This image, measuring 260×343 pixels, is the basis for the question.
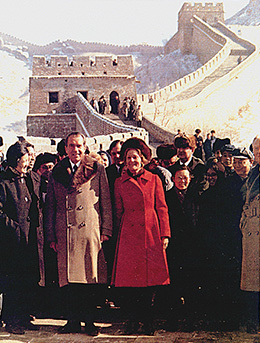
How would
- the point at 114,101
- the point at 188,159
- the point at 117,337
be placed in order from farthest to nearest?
the point at 114,101 → the point at 188,159 → the point at 117,337

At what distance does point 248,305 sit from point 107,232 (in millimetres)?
1604

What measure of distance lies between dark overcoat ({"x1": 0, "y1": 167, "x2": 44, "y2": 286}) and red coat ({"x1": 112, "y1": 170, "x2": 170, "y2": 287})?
34.8 inches

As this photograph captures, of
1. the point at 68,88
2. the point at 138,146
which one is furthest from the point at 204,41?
the point at 138,146

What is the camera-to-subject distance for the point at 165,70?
40.5 meters

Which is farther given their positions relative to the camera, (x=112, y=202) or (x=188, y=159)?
(x=188, y=159)

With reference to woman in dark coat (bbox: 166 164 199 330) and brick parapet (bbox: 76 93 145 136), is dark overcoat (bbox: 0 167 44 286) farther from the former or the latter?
brick parapet (bbox: 76 93 145 136)

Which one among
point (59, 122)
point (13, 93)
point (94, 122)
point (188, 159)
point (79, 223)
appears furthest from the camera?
point (13, 93)

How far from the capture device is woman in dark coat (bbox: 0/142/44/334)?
16.3ft

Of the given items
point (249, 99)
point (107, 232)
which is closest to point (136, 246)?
point (107, 232)

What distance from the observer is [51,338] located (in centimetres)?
471

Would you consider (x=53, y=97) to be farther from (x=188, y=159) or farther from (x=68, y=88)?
(x=188, y=159)

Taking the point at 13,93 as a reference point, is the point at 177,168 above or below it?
below

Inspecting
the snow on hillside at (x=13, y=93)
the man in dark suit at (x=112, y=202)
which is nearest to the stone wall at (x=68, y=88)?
the snow on hillside at (x=13, y=93)

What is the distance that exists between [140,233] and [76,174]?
0.87m
